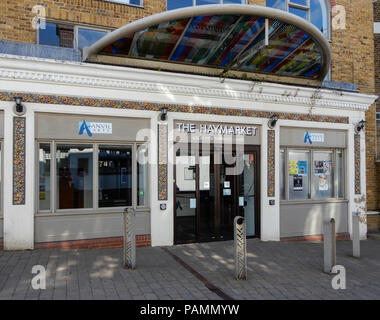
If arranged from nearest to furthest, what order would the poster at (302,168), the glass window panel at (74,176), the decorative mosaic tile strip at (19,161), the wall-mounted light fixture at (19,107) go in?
the wall-mounted light fixture at (19,107) < the decorative mosaic tile strip at (19,161) < the glass window panel at (74,176) < the poster at (302,168)

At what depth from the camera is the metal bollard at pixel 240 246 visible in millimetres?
5664

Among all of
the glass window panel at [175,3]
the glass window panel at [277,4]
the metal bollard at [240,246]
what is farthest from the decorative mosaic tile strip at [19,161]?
the glass window panel at [277,4]

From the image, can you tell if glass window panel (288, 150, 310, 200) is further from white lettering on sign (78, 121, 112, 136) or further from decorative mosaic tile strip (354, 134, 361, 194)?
white lettering on sign (78, 121, 112, 136)

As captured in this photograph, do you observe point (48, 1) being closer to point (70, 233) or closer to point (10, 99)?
point (10, 99)

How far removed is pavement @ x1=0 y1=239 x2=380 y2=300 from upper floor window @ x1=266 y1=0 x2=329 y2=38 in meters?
6.88

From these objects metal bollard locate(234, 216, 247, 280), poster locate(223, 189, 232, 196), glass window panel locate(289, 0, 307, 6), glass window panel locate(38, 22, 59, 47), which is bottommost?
metal bollard locate(234, 216, 247, 280)

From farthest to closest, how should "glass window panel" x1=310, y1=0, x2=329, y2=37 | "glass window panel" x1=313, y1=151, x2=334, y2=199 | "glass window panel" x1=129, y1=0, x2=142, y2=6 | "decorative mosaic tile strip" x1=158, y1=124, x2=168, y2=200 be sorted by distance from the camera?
"glass window panel" x1=310, y1=0, x2=329, y2=37 < "glass window panel" x1=313, y1=151, x2=334, y2=199 < "glass window panel" x1=129, y1=0, x2=142, y2=6 < "decorative mosaic tile strip" x1=158, y1=124, x2=168, y2=200

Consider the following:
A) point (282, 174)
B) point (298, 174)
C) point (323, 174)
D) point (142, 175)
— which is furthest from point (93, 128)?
A: point (323, 174)

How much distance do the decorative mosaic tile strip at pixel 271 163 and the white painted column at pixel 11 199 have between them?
560 cm

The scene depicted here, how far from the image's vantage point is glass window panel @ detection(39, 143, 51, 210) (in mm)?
7207

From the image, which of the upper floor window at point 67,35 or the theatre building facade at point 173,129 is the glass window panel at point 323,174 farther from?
the upper floor window at point 67,35

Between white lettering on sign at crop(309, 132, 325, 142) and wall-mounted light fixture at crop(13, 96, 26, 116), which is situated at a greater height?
wall-mounted light fixture at crop(13, 96, 26, 116)

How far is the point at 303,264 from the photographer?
7043 millimetres

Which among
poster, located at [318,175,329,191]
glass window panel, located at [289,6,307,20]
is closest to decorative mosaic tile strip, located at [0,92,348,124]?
poster, located at [318,175,329,191]
